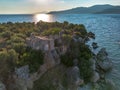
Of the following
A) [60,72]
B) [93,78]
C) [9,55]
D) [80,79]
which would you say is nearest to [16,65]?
[9,55]

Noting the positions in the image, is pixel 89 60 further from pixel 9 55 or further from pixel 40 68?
pixel 9 55

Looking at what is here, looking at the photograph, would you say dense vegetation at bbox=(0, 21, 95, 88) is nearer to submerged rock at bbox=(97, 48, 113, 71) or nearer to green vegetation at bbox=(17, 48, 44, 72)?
green vegetation at bbox=(17, 48, 44, 72)

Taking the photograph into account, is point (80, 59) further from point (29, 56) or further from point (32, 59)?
point (29, 56)

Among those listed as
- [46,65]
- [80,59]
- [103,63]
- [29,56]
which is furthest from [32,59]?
[103,63]

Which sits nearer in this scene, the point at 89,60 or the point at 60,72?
the point at 60,72

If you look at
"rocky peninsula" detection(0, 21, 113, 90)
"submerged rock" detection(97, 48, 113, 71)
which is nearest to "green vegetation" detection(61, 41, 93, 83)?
"rocky peninsula" detection(0, 21, 113, 90)

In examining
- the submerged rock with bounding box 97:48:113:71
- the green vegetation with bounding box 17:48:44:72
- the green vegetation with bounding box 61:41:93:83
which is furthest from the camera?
the submerged rock with bounding box 97:48:113:71

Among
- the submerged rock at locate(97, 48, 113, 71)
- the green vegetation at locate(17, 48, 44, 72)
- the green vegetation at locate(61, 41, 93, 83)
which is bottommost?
the submerged rock at locate(97, 48, 113, 71)

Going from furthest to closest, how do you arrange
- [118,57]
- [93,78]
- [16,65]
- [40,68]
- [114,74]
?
[118,57]
[114,74]
[93,78]
[40,68]
[16,65]

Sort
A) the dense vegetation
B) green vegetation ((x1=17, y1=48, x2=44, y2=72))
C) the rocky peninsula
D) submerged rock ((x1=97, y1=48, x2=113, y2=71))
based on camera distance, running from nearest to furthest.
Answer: the rocky peninsula
the dense vegetation
green vegetation ((x1=17, y1=48, x2=44, y2=72))
submerged rock ((x1=97, y1=48, x2=113, y2=71))

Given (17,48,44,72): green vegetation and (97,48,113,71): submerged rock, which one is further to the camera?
(97,48,113,71): submerged rock

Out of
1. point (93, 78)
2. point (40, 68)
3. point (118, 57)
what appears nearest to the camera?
point (40, 68)
